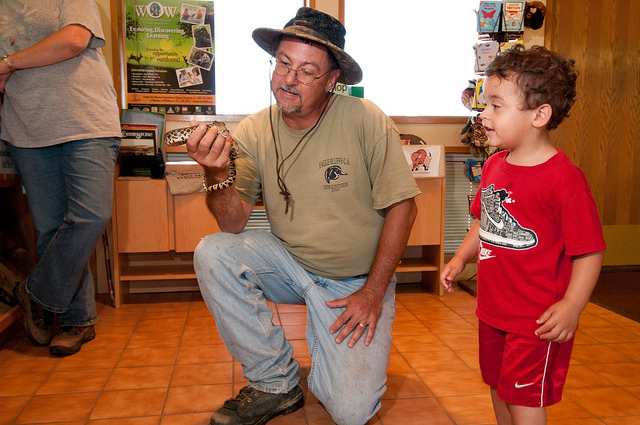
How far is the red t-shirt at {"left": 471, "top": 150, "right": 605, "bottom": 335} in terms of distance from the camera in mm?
1151

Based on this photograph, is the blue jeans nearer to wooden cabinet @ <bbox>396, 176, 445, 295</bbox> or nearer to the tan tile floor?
the tan tile floor

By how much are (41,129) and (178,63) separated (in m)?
1.33

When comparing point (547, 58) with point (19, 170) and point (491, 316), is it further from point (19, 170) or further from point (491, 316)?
point (19, 170)

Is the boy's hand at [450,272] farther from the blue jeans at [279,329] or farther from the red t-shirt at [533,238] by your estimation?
the blue jeans at [279,329]

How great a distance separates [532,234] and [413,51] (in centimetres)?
262

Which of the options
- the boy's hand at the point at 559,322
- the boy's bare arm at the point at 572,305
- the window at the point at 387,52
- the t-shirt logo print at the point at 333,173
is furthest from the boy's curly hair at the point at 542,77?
the window at the point at 387,52

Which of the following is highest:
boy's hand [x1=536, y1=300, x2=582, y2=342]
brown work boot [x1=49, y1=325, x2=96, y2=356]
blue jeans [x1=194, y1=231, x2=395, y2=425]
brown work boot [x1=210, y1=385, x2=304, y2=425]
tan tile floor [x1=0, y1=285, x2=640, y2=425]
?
boy's hand [x1=536, y1=300, x2=582, y2=342]

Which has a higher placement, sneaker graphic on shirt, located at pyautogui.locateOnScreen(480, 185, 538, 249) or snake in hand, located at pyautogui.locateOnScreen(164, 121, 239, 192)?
snake in hand, located at pyautogui.locateOnScreen(164, 121, 239, 192)

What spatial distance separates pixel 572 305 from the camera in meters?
1.11

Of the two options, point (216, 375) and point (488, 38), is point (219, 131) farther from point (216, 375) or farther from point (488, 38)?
point (488, 38)

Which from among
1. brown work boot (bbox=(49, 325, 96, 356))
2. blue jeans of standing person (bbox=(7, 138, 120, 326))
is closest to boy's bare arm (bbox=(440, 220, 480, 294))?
blue jeans of standing person (bbox=(7, 138, 120, 326))

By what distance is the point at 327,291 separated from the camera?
168cm

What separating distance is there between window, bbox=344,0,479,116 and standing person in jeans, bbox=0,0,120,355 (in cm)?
185

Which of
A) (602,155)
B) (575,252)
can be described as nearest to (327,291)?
(575,252)
